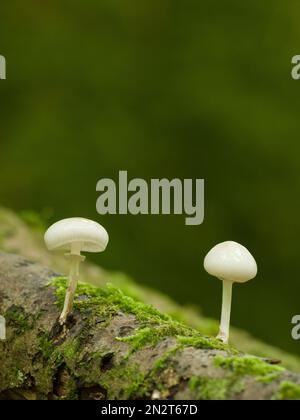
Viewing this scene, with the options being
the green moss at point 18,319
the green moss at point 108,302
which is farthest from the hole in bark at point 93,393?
the green moss at point 18,319

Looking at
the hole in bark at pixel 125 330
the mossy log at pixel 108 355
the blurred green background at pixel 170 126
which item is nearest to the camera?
the mossy log at pixel 108 355

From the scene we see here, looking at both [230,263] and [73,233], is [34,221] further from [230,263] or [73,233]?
[230,263]

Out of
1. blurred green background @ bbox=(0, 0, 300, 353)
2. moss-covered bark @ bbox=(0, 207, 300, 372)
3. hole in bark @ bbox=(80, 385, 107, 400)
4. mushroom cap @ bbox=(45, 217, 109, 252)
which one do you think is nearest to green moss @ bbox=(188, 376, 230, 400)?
Answer: hole in bark @ bbox=(80, 385, 107, 400)

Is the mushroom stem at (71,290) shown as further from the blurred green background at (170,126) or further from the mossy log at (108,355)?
the blurred green background at (170,126)

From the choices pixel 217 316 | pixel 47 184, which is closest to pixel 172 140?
pixel 47 184

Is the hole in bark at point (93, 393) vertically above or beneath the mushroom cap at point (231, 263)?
beneath

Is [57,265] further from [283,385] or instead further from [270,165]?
[270,165]

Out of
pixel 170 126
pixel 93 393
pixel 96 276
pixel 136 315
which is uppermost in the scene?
pixel 170 126

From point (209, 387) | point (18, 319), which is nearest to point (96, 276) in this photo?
point (18, 319)
